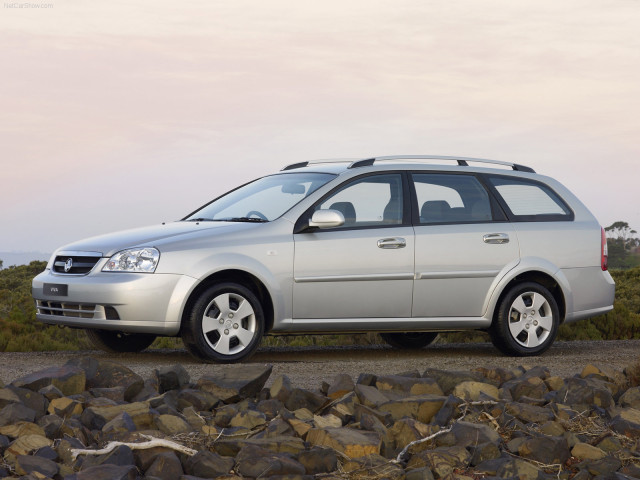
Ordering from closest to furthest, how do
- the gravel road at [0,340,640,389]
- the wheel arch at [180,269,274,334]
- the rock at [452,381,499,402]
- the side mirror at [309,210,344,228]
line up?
the rock at [452,381,499,402] < the gravel road at [0,340,640,389] < the wheel arch at [180,269,274,334] < the side mirror at [309,210,344,228]

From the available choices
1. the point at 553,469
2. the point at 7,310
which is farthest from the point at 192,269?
the point at 7,310

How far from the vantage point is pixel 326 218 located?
8820 mm

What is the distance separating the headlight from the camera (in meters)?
8.54

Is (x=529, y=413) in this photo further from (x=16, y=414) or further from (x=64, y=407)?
(x=16, y=414)

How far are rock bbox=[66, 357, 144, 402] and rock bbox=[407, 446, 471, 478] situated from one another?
198 centimetres

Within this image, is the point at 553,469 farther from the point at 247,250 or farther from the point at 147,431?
the point at 247,250

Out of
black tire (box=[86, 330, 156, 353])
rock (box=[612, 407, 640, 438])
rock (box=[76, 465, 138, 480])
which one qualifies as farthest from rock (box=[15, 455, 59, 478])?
black tire (box=[86, 330, 156, 353])

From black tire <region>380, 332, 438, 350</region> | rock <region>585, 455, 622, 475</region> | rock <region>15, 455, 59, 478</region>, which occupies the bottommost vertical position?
black tire <region>380, 332, 438, 350</region>

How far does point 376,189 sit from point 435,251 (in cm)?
83

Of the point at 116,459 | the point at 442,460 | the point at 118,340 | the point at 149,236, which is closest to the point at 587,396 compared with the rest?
the point at 442,460

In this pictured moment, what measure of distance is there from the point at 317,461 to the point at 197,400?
A: 1.22 metres

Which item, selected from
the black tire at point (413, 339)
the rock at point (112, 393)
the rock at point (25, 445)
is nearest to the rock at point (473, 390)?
the rock at point (112, 393)

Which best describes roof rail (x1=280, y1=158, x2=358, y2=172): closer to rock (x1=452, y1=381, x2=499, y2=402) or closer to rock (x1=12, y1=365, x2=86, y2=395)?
rock (x1=452, y1=381, x2=499, y2=402)

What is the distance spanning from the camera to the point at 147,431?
4.78 metres
